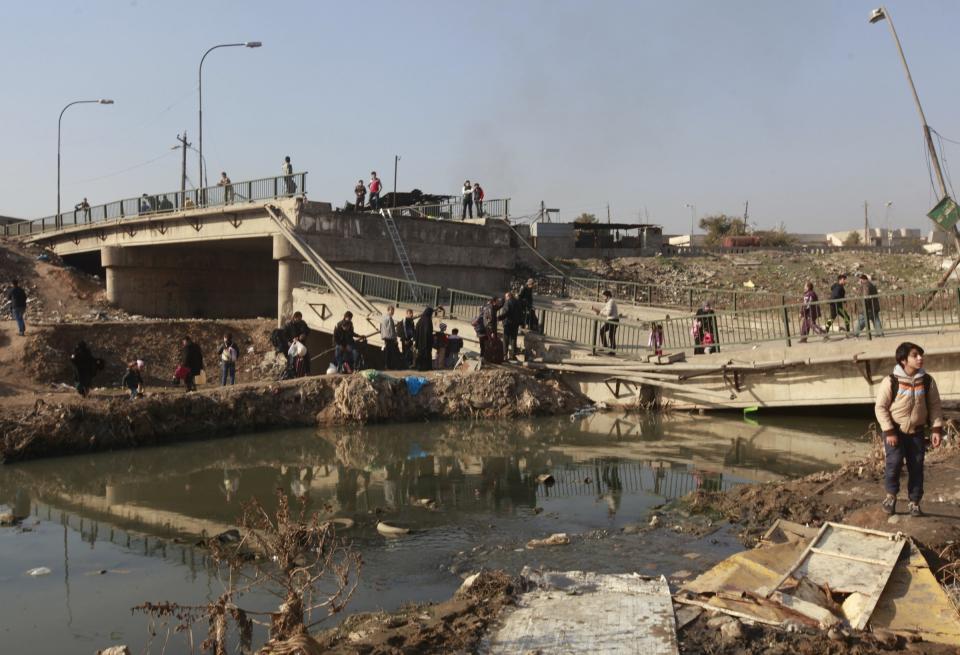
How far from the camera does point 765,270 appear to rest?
1462 inches

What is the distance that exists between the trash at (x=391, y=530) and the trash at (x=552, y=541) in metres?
1.68

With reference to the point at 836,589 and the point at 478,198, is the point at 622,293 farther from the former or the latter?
the point at 836,589

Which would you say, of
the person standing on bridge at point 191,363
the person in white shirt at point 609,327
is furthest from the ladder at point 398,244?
the person standing on bridge at point 191,363

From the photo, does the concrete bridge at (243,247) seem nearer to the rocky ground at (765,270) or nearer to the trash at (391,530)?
the rocky ground at (765,270)

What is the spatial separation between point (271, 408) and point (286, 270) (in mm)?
8965

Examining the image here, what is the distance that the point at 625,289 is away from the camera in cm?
3144

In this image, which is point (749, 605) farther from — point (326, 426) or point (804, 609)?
point (326, 426)

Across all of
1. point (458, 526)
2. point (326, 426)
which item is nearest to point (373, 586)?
point (458, 526)

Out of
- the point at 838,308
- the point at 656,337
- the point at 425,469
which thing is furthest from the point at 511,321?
the point at 838,308

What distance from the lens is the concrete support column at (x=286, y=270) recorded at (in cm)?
2700

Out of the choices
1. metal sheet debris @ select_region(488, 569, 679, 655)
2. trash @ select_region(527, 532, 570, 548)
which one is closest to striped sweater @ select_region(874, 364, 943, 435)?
metal sheet debris @ select_region(488, 569, 679, 655)

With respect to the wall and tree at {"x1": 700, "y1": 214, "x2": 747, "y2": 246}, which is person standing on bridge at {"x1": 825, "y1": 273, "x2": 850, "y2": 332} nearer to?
the wall

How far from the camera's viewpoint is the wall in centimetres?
3509

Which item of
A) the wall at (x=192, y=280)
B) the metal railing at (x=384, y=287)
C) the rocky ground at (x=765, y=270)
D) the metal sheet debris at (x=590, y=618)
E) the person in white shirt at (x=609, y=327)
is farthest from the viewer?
the rocky ground at (x=765, y=270)
